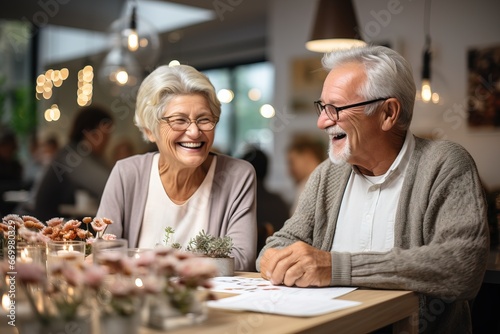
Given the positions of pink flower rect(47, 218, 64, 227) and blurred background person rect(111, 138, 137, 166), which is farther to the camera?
blurred background person rect(111, 138, 137, 166)

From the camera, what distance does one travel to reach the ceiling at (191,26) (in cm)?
536

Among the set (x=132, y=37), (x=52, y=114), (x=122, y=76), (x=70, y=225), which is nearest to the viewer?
(x=70, y=225)

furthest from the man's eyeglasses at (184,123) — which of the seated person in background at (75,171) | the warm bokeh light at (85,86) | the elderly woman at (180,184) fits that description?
the warm bokeh light at (85,86)

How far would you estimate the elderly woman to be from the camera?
2.32 meters

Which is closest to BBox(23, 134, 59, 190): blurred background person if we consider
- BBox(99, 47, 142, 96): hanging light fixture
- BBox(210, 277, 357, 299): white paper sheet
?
BBox(99, 47, 142, 96): hanging light fixture

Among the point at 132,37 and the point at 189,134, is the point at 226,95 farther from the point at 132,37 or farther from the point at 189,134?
the point at 189,134

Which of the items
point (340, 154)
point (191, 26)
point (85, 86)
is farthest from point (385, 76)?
point (85, 86)

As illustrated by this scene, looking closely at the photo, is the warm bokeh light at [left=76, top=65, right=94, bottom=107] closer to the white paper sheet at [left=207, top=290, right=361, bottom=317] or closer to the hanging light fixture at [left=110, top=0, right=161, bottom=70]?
the hanging light fixture at [left=110, top=0, right=161, bottom=70]

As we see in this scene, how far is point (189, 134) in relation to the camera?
2.30 metres

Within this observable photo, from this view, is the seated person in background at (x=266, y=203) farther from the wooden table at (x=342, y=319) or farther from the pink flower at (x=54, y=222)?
the wooden table at (x=342, y=319)

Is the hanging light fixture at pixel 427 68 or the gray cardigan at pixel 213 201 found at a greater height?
the hanging light fixture at pixel 427 68

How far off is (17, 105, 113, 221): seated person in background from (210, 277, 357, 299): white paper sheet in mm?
2850

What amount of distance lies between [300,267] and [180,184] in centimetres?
86

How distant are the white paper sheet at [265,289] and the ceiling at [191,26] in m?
3.83
